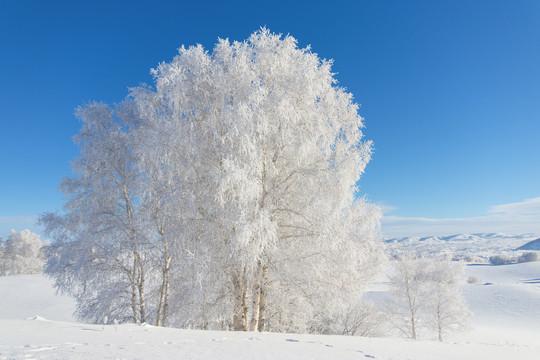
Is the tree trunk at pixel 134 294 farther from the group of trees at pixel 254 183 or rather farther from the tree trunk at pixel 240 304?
the tree trunk at pixel 240 304

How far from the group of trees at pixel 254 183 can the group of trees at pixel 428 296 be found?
18.7m

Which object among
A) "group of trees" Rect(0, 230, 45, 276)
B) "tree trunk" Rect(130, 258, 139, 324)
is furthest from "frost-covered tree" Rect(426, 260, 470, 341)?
"group of trees" Rect(0, 230, 45, 276)

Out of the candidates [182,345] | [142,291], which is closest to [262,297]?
[182,345]

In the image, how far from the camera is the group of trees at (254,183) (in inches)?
312

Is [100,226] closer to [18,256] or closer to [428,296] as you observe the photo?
[428,296]

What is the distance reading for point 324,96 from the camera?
9.45m

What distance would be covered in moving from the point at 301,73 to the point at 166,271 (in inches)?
340

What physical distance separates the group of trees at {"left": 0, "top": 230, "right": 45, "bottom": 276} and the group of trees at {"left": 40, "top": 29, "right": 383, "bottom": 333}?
224 feet

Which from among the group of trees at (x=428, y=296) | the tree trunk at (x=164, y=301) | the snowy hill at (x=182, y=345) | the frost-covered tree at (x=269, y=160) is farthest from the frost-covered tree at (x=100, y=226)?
the group of trees at (x=428, y=296)

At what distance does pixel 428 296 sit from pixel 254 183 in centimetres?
2395

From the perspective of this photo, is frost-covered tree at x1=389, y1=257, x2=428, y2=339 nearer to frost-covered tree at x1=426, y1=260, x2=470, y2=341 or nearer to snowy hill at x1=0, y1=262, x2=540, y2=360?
frost-covered tree at x1=426, y1=260, x2=470, y2=341

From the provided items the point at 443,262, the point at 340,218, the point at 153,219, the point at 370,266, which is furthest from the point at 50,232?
the point at 443,262

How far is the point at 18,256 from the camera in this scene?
62.0 meters

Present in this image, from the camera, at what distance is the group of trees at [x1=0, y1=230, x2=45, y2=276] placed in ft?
204
